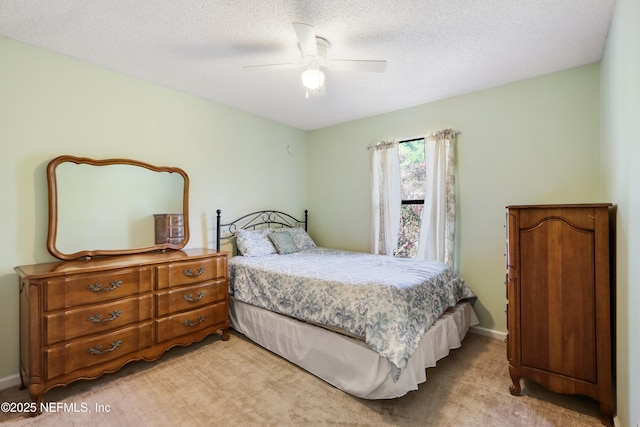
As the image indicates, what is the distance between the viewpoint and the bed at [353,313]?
77.5 inches

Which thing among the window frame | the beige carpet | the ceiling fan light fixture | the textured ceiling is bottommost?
the beige carpet

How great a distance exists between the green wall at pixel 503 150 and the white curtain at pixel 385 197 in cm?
18

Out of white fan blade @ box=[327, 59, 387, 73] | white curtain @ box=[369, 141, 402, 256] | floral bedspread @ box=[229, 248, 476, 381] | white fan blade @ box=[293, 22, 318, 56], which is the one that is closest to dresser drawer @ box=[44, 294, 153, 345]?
floral bedspread @ box=[229, 248, 476, 381]

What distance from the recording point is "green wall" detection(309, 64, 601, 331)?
2645 millimetres

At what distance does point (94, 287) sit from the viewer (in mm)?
2131

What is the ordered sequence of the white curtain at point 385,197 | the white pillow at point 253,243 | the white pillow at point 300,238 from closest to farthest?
the white pillow at point 253,243 → the white curtain at point 385,197 → the white pillow at point 300,238

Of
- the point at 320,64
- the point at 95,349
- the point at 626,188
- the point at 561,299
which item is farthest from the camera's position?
the point at 320,64

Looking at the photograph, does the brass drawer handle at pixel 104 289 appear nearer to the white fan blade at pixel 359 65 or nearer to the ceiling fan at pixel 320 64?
the ceiling fan at pixel 320 64

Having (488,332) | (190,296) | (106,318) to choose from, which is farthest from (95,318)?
(488,332)

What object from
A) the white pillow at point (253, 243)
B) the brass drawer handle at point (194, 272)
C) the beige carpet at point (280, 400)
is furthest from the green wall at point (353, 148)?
the brass drawer handle at point (194, 272)

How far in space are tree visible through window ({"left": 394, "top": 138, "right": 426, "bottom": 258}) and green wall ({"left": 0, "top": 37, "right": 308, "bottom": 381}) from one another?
1.82 metres

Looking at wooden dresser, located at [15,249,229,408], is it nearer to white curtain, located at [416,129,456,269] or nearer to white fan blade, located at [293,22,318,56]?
white fan blade, located at [293,22,318,56]

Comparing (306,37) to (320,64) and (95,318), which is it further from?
(95,318)

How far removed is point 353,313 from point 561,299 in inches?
52.4
